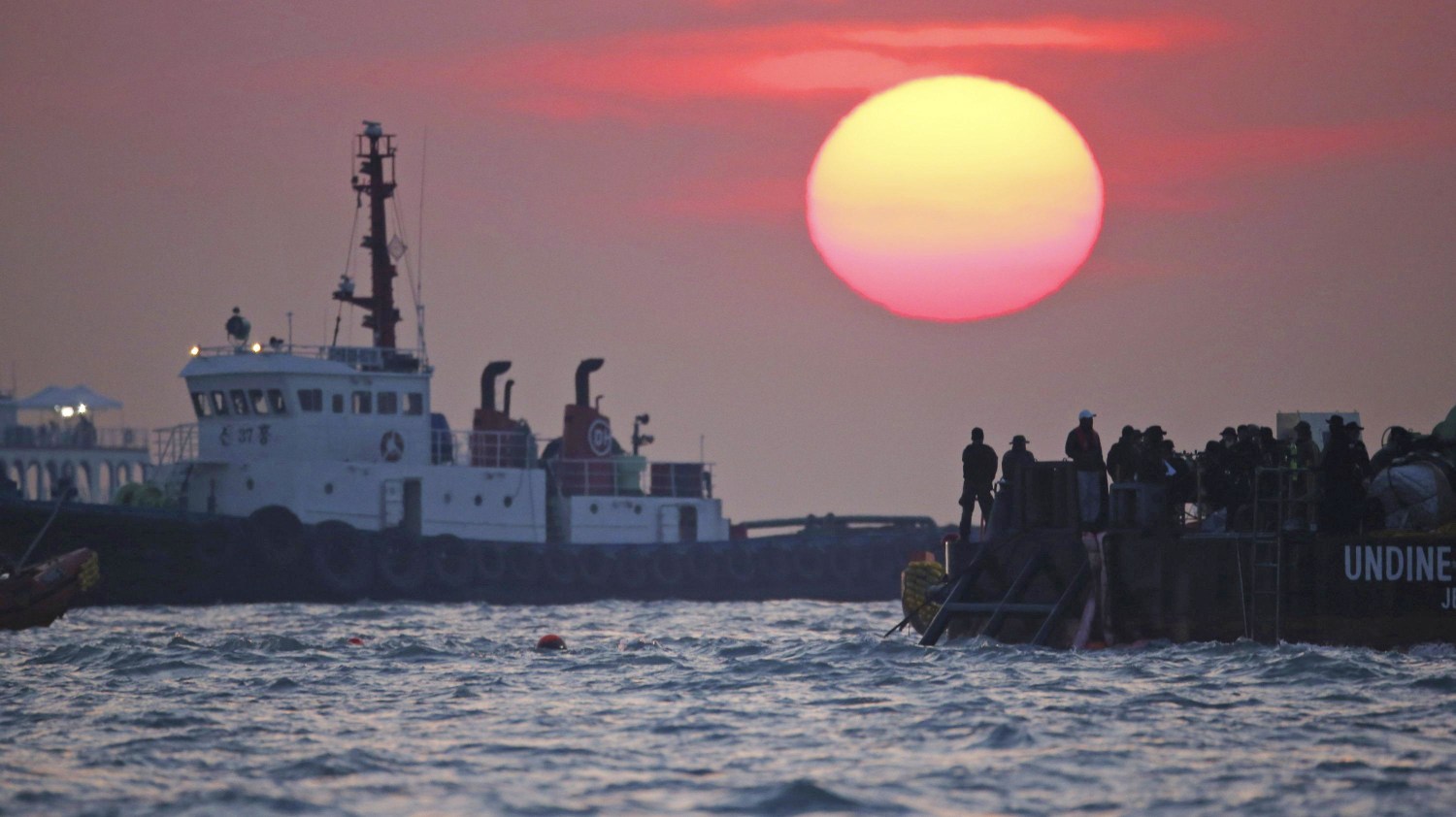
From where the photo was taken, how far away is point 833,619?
41125mm

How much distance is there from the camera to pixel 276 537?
146 feet

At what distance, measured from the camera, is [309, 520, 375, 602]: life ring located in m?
45.0

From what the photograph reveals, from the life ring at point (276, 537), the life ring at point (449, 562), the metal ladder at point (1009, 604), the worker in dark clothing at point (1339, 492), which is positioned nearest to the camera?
the worker in dark clothing at point (1339, 492)

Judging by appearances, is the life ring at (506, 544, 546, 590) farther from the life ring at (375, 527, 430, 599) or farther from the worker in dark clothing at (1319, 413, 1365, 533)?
the worker in dark clothing at (1319, 413, 1365, 533)

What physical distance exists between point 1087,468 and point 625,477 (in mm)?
32056

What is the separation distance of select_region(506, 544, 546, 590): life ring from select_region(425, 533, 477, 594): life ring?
50.1 inches

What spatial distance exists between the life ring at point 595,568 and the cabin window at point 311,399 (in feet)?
26.1

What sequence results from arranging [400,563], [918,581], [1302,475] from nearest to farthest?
[1302,475], [918,581], [400,563]

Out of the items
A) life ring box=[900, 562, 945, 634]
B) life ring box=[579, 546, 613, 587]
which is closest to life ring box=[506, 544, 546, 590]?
life ring box=[579, 546, 613, 587]

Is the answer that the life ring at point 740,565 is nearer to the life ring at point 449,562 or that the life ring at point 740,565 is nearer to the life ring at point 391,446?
the life ring at point 449,562

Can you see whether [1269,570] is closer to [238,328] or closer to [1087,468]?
[1087,468]

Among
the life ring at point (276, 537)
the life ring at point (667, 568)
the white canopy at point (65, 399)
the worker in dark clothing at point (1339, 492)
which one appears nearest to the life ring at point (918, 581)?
the worker in dark clothing at point (1339, 492)

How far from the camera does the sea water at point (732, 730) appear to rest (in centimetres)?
1421

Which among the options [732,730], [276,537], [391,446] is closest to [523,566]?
[391,446]
